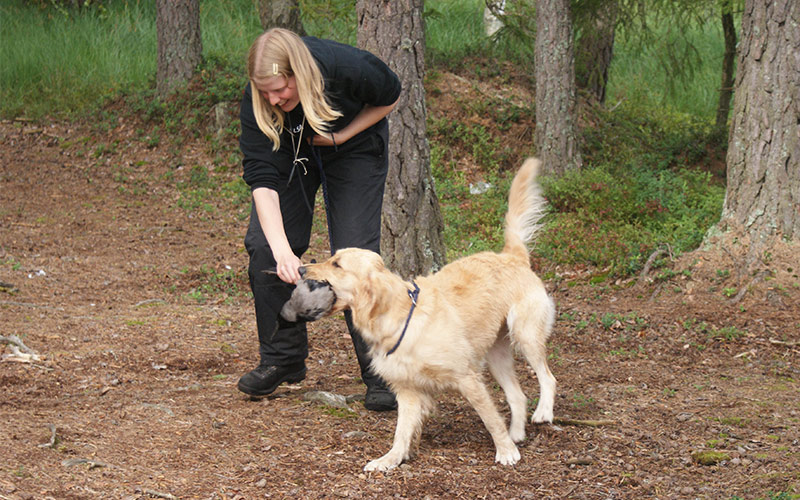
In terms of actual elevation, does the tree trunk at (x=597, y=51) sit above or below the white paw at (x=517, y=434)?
above

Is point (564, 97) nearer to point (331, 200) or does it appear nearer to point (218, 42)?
point (331, 200)

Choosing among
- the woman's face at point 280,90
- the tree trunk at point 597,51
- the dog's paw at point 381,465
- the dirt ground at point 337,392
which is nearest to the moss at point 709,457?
the dirt ground at point 337,392

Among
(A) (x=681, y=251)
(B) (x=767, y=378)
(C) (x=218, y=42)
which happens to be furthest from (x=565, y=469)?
(C) (x=218, y=42)

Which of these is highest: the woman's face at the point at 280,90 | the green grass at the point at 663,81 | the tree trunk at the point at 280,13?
the tree trunk at the point at 280,13

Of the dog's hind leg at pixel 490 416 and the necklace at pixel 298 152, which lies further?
the necklace at pixel 298 152

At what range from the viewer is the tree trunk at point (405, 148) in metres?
6.78

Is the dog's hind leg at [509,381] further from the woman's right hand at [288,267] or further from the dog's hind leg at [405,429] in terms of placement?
the woman's right hand at [288,267]

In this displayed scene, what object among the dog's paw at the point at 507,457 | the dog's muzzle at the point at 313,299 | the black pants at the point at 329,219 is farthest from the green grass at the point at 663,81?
the dog's muzzle at the point at 313,299

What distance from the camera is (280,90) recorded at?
3.98 meters

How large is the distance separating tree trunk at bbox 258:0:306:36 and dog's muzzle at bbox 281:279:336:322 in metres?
11.9

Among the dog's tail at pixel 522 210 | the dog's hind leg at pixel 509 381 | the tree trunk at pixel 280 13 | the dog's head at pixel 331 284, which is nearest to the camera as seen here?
the dog's head at pixel 331 284

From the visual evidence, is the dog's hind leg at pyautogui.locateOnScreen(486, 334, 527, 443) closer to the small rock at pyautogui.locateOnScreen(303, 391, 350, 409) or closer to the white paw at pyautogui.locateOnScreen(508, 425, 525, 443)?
the white paw at pyautogui.locateOnScreen(508, 425, 525, 443)

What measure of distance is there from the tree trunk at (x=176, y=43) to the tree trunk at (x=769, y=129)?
10.4 meters

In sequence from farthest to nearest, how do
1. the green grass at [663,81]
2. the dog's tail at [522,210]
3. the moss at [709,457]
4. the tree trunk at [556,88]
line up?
the green grass at [663,81] < the tree trunk at [556,88] < the dog's tail at [522,210] < the moss at [709,457]
